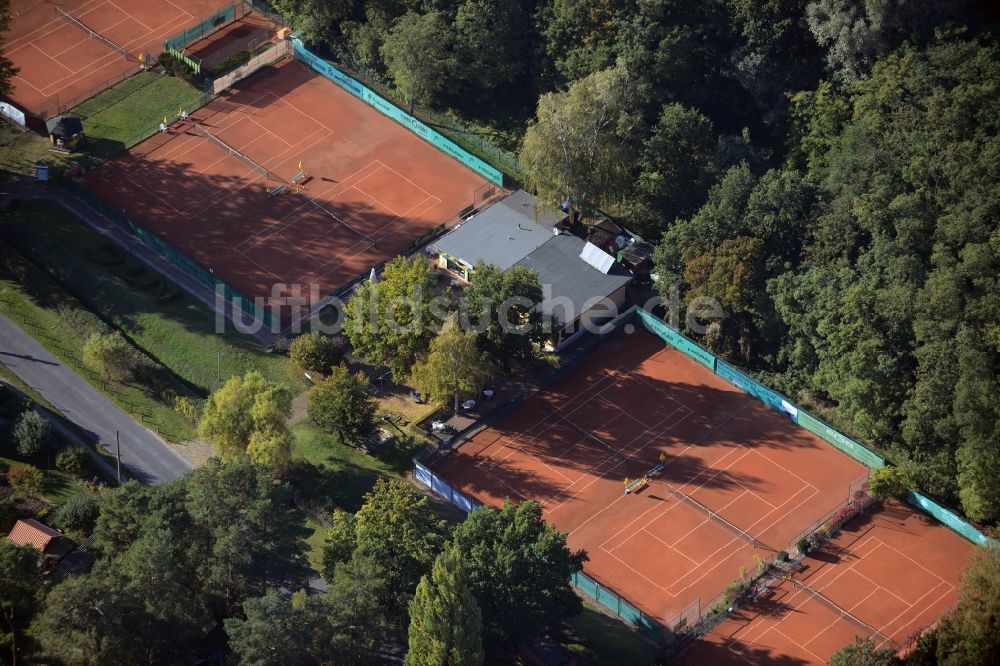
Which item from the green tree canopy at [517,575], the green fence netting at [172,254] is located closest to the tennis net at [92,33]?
the green fence netting at [172,254]

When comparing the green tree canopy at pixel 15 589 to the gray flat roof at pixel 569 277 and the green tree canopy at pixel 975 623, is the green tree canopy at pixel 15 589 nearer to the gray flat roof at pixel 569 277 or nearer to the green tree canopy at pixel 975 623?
the gray flat roof at pixel 569 277

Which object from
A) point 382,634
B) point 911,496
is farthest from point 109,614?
point 911,496

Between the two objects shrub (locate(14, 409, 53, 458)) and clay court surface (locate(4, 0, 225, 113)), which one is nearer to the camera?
shrub (locate(14, 409, 53, 458))

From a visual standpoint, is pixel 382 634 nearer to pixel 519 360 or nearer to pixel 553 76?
pixel 519 360

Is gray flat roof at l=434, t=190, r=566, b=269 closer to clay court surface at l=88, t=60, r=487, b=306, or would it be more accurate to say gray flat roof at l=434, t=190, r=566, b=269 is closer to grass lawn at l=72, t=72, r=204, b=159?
clay court surface at l=88, t=60, r=487, b=306

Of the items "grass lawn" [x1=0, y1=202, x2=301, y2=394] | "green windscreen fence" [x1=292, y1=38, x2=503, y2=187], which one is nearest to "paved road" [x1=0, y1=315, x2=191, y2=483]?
"grass lawn" [x1=0, y1=202, x2=301, y2=394]

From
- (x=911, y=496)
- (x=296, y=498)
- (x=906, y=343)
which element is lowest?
(x=296, y=498)

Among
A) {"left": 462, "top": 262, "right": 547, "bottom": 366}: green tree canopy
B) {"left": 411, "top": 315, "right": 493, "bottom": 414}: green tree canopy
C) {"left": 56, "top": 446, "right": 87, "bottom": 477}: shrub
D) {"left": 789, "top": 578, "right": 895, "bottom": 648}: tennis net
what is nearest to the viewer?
{"left": 789, "top": 578, "right": 895, "bottom": 648}: tennis net

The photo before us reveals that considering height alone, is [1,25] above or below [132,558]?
above
